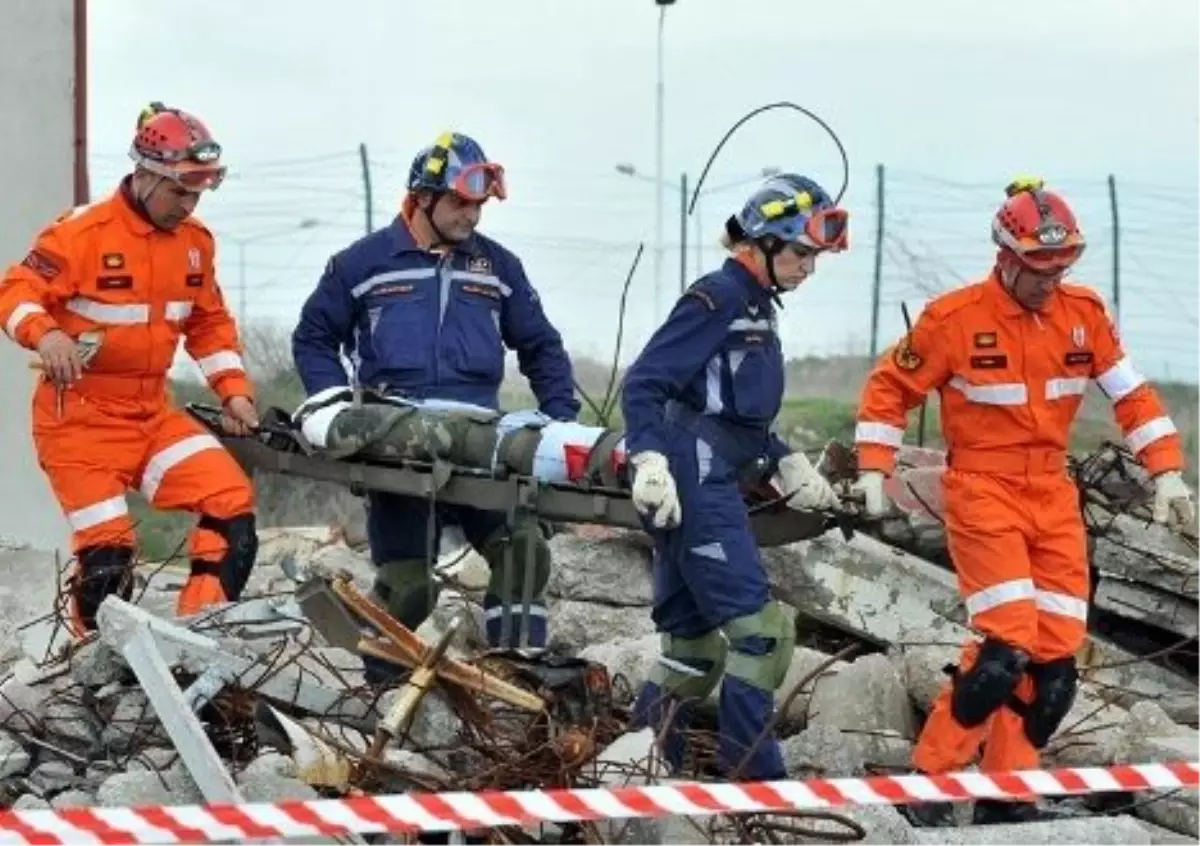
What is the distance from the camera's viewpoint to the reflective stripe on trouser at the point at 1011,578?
21.5 ft

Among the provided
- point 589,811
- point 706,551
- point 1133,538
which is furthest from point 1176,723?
point 589,811

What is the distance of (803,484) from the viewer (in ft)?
21.9

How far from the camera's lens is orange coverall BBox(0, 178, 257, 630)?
24.0 feet

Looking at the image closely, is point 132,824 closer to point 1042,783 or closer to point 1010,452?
point 1042,783

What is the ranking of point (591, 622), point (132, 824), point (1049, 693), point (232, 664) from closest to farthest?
point (132, 824)
point (232, 664)
point (1049, 693)
point (591, 622)

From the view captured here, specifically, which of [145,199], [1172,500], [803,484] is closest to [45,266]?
[145,199]

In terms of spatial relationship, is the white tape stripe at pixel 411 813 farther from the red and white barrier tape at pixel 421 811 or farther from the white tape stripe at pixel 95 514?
the white tape stripe at pixel 95 514

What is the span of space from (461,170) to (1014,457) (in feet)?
6.23

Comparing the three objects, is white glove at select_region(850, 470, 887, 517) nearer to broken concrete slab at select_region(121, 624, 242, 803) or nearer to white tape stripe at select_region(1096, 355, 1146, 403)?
white tape stripe at select_region(1096, 355, 1146, 403)

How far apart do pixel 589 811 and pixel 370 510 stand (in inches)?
105

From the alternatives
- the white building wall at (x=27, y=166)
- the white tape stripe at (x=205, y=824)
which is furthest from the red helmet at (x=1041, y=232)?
the white building wall at (x=27, y=166)

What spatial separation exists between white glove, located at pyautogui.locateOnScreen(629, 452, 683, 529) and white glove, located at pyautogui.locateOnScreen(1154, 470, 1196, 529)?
1.56 m

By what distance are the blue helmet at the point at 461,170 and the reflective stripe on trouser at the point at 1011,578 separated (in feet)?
5.59

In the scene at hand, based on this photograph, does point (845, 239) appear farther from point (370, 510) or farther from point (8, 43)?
point (8, 43)
